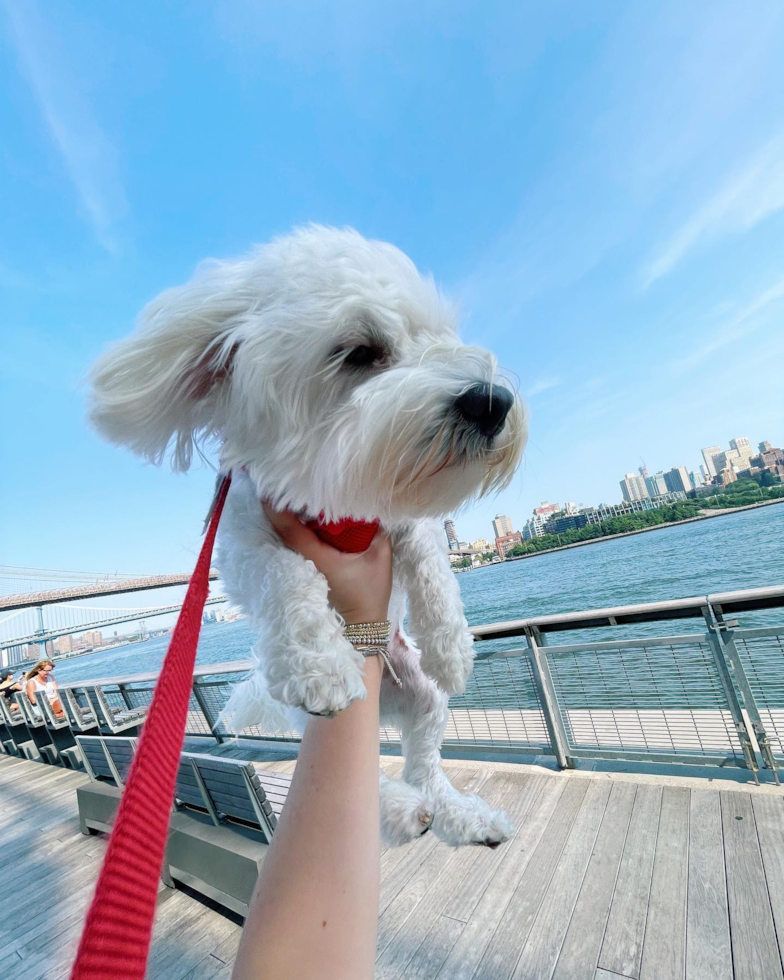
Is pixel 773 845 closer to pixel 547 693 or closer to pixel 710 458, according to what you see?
pixel 547 693

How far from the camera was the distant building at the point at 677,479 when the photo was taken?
153ft

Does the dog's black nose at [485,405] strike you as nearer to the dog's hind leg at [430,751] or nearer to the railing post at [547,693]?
the dog's hind leg at [430,751]

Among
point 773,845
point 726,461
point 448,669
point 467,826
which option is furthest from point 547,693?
point 726,461

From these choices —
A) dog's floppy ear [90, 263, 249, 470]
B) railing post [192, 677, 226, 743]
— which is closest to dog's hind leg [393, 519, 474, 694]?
dog's floppy ear [90, 263, 249, 470]

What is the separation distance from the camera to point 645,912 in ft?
7.18

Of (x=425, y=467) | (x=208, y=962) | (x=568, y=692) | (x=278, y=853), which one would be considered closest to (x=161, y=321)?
(x=425, y=467)

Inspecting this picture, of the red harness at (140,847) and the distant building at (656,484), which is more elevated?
the distant building at (656,484)

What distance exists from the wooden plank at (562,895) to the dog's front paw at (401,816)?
4.03 feet

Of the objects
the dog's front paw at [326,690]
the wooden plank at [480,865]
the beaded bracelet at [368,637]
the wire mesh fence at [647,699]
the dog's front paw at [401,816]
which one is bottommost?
the wooden plank at [480,865]

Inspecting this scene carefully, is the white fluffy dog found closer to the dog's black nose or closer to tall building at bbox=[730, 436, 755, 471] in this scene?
the dog's black nose

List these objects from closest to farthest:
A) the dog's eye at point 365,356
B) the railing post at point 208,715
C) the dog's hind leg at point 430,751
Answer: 1. the dog's eye at point 365,356
2. the dog's hind leg at point 430,751
3. the railing post at point 208,715

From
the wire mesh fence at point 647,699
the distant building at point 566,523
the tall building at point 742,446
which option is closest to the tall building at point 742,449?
the tall building at point 742,446

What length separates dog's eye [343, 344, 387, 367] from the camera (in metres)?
1.08

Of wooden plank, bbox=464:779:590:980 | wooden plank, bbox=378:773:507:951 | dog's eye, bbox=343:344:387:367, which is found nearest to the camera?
dog's eye, bbox=343:344:387:367
